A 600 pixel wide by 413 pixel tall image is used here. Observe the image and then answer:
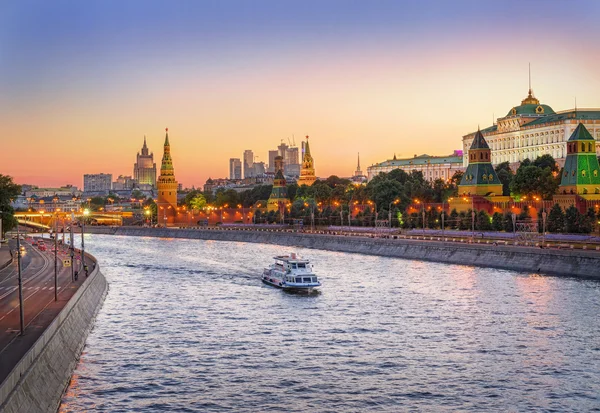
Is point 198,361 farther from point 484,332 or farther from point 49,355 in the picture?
point 484,332

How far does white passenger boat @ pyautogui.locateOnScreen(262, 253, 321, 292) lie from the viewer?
211 feet

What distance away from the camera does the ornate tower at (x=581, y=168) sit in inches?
4483

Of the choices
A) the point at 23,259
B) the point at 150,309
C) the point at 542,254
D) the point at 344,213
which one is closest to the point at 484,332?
the point at 150,309

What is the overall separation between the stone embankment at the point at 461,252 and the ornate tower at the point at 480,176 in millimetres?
27130

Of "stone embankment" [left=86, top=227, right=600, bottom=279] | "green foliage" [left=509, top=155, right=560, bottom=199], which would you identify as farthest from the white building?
"stone embankment" [left=86, top=227, right=600, bottom=279]

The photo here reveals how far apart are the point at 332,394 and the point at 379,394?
180cm

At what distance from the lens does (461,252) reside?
84875mm

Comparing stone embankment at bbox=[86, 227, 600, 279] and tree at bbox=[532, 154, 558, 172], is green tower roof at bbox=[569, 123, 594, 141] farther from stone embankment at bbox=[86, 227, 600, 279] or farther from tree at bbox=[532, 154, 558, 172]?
tree at bbox=[532, 154, 558, 172]

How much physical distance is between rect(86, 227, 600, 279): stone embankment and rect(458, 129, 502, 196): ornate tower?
2713 cm

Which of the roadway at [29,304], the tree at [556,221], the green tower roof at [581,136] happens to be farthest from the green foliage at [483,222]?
the roadway at [29,304]

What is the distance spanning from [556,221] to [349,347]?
61246 millimetres

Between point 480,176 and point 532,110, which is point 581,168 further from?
point 532,110

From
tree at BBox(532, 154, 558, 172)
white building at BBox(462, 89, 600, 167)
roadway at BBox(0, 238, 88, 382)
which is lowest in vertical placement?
roadway at BBox(0, 238, 88, 382)

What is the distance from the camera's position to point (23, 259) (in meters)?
85.1
